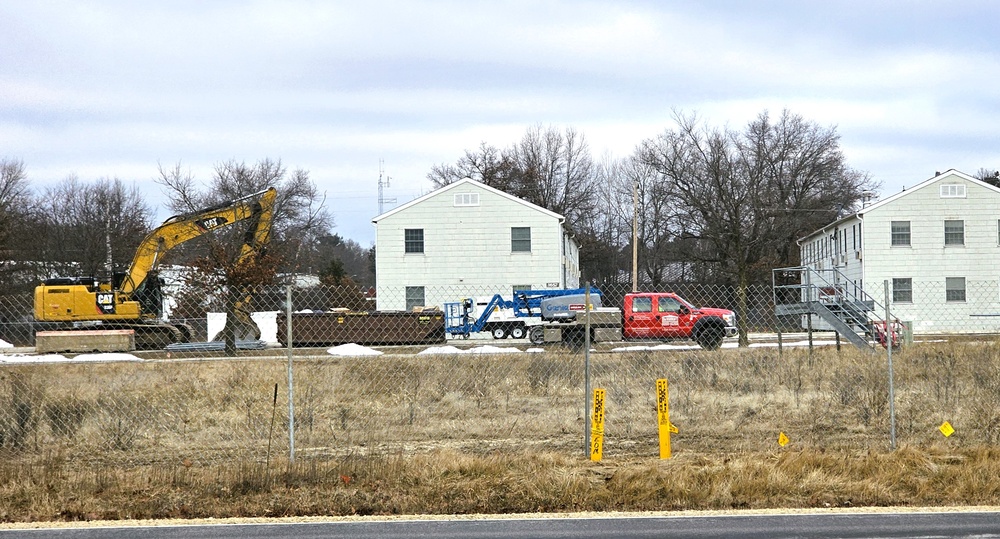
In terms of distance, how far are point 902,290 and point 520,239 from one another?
63.9 ft

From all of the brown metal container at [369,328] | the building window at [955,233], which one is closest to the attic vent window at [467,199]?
the brown metal container at [369,328]

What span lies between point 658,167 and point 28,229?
4304cm

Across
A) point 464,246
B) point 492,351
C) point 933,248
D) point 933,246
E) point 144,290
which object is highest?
point 464,246

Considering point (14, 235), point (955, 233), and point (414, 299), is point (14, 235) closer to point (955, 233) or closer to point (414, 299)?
point (414, 299)

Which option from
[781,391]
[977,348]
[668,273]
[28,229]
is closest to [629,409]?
[781,391]

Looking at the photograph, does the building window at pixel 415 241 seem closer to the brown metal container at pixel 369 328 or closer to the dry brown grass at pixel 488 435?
the brown metal container at pixel 369 328

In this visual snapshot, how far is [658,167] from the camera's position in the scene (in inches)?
2339

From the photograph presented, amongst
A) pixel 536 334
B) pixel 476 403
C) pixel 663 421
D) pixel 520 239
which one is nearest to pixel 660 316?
pixel 536 334

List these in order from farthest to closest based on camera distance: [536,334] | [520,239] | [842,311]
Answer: [520,239], [536,334], [842,311]

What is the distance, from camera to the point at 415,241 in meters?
45.5

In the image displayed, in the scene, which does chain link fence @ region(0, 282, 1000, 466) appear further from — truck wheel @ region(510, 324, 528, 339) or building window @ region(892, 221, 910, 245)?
building window @ region(892, 221, 910, 245)

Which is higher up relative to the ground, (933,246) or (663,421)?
(933,246)

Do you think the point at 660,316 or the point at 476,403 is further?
the point at 660,316

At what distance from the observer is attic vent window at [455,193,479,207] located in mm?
45781
